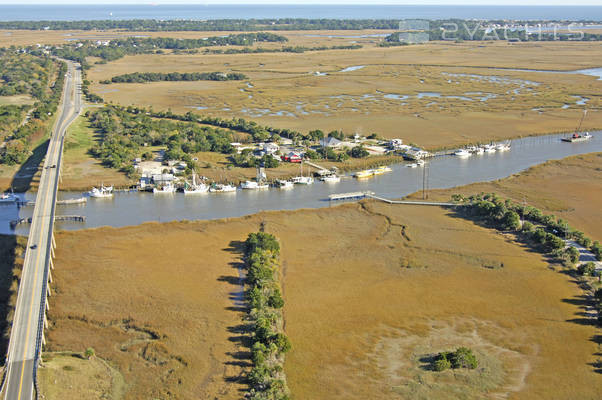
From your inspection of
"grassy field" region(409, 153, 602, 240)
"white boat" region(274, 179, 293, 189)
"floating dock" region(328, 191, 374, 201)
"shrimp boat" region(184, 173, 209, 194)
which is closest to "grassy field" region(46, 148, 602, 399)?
"floating dock" region(328, 191, 374, 201)

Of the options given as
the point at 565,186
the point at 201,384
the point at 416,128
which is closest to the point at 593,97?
the point at 416,128

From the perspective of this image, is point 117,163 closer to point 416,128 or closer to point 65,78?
point 416,128

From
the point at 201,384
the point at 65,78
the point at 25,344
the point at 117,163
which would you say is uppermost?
the point at 65,78

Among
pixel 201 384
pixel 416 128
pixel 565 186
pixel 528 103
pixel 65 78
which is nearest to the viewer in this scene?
pixel 201 384

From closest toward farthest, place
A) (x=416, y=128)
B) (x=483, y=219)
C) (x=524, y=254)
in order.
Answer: (x=524, y=254)
(x=483, y=219)
(x=416, y=128)

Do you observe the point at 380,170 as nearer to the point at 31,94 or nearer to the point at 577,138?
the point at 577,138

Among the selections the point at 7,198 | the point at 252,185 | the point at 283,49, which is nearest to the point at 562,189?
the point at 252,185

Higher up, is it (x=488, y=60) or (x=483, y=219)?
(x=488, y=60)

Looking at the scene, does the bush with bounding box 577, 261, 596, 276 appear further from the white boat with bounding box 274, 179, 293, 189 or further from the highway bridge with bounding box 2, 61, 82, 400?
the highway bridge with bounding box 2, 61, 82, 400
